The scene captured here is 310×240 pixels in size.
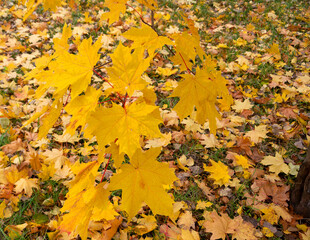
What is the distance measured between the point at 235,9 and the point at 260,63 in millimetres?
2076

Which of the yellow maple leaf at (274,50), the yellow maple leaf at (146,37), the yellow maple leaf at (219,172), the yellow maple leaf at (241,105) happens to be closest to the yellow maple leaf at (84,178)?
the yellow maple leaf at (146,37)

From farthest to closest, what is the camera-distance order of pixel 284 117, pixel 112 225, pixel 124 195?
1. pixel 284 117
2. pixel 112 225
3. pixel 124 195

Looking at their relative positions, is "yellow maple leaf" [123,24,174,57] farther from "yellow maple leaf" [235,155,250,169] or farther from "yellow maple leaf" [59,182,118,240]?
"yellow maple leaf" [235,155,250,169]

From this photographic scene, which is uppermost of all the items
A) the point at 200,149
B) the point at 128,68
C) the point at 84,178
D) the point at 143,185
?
the point at 128,68

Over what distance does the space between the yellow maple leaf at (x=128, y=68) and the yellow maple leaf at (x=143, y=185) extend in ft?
1.04

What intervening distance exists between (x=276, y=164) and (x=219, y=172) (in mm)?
545

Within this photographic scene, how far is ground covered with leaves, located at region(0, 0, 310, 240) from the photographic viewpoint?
1.66 meters

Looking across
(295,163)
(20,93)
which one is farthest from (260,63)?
(20,93)

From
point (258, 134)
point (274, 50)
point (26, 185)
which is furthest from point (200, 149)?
point (274, 50)

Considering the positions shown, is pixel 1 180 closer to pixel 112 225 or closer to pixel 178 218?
pixel 112 225

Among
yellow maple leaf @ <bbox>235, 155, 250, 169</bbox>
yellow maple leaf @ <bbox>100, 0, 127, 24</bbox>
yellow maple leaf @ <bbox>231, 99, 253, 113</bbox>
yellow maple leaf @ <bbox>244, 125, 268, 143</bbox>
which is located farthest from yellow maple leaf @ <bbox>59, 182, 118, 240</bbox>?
yellow maple leaf @ <bbox>231, 99, 253, 113</bbox>

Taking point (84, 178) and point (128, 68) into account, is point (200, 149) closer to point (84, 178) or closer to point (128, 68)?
point (84, 178)

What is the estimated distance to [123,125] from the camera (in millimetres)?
870

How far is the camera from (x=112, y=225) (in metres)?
1.61
